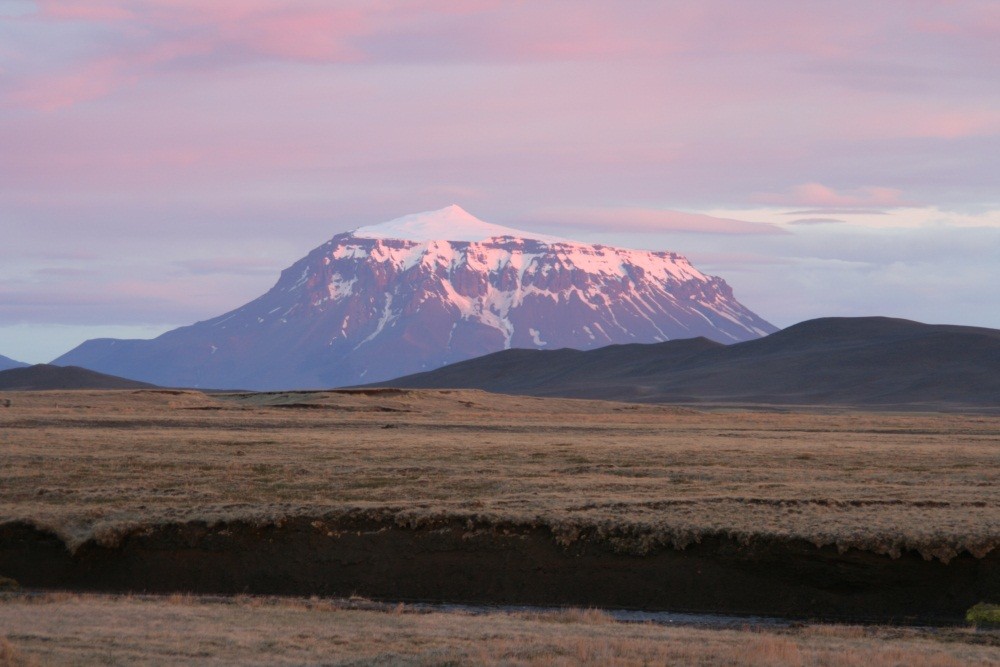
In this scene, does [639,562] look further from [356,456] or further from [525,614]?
[356,456]

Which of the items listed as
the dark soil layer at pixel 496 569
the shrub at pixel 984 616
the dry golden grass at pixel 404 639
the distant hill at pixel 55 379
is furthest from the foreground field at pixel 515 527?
the distant hill at pixel 55 379

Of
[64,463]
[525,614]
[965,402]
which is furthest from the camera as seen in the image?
[965,402]

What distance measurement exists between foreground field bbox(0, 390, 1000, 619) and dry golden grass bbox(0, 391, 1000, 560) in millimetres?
98

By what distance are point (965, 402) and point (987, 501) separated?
111m

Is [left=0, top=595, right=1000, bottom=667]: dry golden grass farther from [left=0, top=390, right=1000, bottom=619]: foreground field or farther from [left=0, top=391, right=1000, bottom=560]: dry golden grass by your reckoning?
[left=0, top=391, right=1000, bottom=560]: dry golden grass

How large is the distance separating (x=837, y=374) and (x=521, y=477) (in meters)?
138

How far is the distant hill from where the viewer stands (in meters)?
159

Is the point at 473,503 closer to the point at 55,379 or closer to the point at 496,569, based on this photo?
the point at 496,569

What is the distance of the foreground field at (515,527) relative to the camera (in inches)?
909

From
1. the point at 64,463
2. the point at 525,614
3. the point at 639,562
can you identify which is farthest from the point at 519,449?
the point at 525,614

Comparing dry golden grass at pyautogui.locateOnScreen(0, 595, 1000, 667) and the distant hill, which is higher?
the distant hill

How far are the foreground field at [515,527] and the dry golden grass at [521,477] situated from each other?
98 millimetres

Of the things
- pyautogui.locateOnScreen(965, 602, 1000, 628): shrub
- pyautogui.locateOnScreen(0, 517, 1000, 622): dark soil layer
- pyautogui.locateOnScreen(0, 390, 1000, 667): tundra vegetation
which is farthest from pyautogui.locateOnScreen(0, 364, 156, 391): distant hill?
pyautogui.locateOnScreen(965, 602, 1000, 628): shrub

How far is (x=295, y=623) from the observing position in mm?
18109
